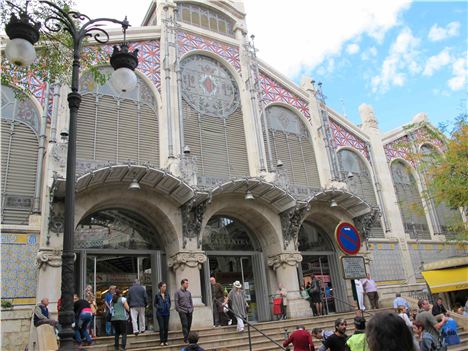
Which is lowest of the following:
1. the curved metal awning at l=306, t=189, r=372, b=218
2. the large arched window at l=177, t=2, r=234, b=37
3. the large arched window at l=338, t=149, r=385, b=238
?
the curved metal awning at l=306, t=189, r=372, b=218

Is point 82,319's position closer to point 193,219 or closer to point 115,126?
point 193,219

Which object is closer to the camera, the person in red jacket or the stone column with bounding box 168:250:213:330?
the person in red jacket

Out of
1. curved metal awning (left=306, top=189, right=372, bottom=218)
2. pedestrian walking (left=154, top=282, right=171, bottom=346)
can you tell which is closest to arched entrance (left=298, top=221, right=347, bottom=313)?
curved metal awning (left=306, top=189, right=372, bottom=218)

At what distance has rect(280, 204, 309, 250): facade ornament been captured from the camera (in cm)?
1622

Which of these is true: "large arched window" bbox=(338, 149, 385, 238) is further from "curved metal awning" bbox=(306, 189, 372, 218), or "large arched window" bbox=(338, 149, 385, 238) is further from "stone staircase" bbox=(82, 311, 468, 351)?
"stone staircase" bbox=(82, 311, 468, 351)

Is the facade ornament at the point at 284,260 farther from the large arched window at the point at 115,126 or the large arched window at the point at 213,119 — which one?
the large arched window at the point at 115,126

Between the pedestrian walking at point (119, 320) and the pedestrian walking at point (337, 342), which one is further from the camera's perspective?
the pedestrian walking at point (119, 320)

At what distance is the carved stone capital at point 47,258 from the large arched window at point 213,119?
601 cm

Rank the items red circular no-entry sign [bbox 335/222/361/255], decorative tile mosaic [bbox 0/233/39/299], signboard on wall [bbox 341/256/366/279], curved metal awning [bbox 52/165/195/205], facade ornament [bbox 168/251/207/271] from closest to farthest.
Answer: red circular no-entry sign [bbox 335/222/361/255] < signboard on wall [bbox 341/256/366/279] < decorative tile mosaic [bbox 0/233/39/299] < curved metal awning [bbox 52/165/195/205] < facade ornament [bbox 168/251/207/271]

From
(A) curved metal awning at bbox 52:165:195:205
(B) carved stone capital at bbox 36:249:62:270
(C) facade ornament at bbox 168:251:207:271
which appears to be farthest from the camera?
(C) facade ornament at bbox 168:251:207:271

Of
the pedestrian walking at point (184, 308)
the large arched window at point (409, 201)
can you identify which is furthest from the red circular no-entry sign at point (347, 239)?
the large arched window at point (409, 201)

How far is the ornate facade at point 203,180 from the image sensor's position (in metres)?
12.8

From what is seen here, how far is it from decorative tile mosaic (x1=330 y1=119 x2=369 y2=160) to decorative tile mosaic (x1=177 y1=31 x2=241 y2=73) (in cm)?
579

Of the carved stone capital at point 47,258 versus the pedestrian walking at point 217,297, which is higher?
the carved stone capital at point 47,258
